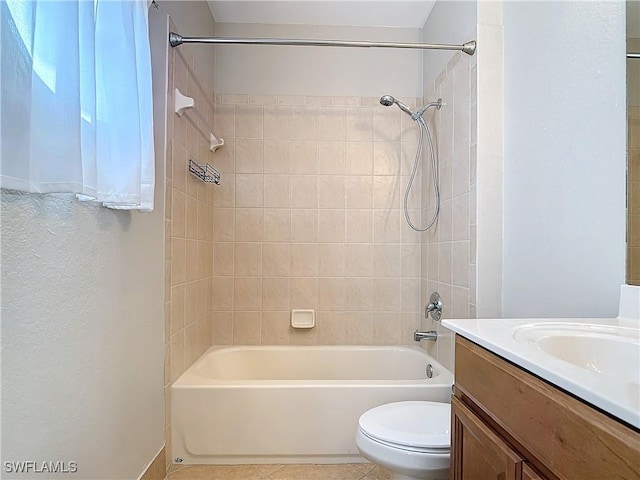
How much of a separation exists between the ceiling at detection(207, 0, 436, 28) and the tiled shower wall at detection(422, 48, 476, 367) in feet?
1.74

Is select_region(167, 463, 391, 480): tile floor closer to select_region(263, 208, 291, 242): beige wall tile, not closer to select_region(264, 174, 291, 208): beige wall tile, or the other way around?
select_region(263, 208, 291, 242): beige wall tile

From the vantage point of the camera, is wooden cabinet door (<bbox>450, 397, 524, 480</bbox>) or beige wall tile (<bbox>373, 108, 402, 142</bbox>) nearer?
wooden cabinet door (<bbox>450, 397, 524, 480</bbox>)

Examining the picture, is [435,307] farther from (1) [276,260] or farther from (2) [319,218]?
(1) [276,260]

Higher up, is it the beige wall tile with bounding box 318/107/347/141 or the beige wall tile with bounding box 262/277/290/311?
the beige wall tile with bounding box 318/107/347/141

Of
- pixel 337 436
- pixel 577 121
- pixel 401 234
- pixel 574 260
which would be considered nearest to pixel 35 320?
pixel 337 436

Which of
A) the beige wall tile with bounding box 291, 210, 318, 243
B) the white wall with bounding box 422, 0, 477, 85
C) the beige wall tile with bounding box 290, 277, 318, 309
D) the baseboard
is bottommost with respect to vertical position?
the baseboard

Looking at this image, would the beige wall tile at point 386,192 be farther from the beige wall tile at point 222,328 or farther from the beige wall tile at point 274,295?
the beige wall tile at point 222,328

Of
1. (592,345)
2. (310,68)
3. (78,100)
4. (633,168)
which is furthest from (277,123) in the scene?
(592,345)

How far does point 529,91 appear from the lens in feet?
5.21

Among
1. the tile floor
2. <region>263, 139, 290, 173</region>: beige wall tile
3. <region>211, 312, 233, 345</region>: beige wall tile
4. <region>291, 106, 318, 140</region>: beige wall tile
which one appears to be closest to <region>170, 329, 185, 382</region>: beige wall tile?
the tile floor

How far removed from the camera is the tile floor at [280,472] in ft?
6.00

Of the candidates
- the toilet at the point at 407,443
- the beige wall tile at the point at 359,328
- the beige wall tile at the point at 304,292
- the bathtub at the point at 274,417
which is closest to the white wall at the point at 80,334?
the bathtub at the point at 274,417

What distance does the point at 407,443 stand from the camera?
1.36m

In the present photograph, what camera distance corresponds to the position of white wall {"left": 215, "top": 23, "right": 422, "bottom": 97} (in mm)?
2699
